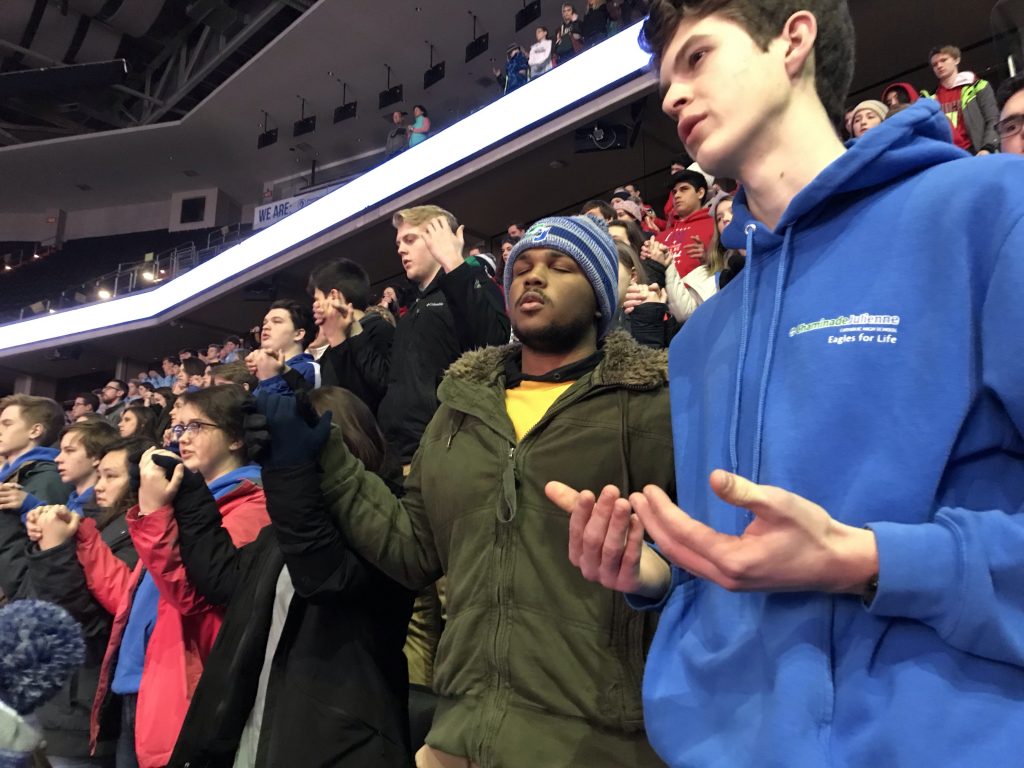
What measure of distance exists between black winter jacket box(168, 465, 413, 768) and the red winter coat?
0.83 ft

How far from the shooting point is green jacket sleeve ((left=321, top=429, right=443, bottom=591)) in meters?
1.56

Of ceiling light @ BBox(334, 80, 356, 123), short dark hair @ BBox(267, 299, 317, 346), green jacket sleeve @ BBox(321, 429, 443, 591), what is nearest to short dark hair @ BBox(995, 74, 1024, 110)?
green jacket sleeve @ BBox(321, 429, 443, 591)

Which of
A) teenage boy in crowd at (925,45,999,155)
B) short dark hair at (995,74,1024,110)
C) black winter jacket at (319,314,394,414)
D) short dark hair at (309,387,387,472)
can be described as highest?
teenage boy in crowd at (925,45,999,155)

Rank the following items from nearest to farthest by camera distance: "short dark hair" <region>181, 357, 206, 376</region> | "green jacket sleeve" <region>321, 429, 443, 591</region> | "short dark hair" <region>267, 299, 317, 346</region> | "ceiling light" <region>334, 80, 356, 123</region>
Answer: "green jacket sleeve" <region>321, 429, 443, 591</region>, "short dark hair" <region>267, 299, 317, 346</region>, "short dark hair" <region>181, 357, 206, 376</region>, "ceiling light" <region>334, 80, 356, 123</region>

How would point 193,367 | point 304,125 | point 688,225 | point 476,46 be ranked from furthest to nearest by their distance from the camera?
point 304,125
point 476,46
point 193,367
point 688,225

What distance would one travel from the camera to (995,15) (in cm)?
307

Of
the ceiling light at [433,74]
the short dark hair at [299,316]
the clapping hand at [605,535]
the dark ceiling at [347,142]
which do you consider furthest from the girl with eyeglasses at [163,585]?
the ceiling light at [433,74]

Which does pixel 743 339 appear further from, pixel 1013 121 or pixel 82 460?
pixel 82 460

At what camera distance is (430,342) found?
9.70 ft

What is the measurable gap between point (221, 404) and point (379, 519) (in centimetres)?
124

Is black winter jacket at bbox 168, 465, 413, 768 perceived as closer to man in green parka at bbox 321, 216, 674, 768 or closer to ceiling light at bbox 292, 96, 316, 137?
man in green parka at bbox 321, 216, 674, 768

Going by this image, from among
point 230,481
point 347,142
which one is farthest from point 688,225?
point 347,142

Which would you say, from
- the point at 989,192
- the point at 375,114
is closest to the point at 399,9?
the point at 375,114

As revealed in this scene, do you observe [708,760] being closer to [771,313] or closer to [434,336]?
[771,313]
